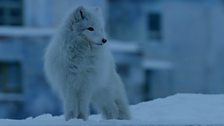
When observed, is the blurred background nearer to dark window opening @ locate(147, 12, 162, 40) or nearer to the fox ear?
dark window opening @ locate(147, 12, 162, 40)

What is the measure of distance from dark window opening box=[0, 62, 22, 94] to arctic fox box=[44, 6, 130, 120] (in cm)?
1955

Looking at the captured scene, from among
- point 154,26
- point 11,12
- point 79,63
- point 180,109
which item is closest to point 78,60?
point 79,63

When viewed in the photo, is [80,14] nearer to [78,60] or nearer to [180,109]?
[78,60]

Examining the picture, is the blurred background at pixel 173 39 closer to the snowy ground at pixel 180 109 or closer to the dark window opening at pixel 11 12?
the dark window opening at pixel 11 12

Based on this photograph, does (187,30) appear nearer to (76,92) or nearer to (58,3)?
(58,3)

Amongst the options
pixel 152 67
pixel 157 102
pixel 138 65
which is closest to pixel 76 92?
pixel 157 102

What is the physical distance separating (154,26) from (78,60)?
28.9 m

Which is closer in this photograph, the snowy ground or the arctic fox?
the arctic fox

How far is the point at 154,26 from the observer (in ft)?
119

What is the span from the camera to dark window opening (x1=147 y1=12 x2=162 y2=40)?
3594 cm

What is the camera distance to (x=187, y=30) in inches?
1438

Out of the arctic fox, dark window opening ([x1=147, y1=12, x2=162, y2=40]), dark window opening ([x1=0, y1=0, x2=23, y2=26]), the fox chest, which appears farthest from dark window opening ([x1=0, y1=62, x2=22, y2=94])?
the fox chest

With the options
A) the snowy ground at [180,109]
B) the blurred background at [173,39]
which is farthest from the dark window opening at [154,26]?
the snowy ground at [180,109]

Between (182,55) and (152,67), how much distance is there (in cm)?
177
